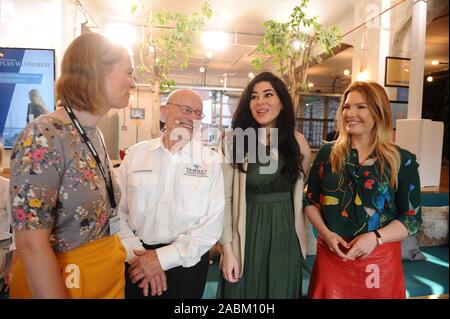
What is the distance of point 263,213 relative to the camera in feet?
4.67

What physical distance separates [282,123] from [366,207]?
55cm

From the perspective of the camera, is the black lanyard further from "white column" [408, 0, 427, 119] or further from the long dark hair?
"white column" [408, 0, 427, 119]

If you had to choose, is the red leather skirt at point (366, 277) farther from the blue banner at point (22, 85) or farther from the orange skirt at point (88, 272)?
the blue banner at point (22, 85)

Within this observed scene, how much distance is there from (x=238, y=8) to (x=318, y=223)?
3588mm

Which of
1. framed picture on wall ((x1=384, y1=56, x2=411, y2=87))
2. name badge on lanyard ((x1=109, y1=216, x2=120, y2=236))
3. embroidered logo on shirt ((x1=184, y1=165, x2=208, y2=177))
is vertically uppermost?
framed picture on wall ((x1=384, y1=56, x2=411, y2=87))

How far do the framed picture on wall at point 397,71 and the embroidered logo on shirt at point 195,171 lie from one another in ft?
10.8

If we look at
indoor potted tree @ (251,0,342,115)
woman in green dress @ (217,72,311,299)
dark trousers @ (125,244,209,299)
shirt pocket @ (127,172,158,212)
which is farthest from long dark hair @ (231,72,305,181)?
indoor potted tree @ (251,0,342,115)

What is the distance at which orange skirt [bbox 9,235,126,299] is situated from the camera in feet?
2.77

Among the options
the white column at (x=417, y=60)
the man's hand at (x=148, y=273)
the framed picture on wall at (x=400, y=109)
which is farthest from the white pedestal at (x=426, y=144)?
the man's hand at (x=148, y=273)

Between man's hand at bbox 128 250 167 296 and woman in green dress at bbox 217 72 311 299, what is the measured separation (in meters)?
0.30

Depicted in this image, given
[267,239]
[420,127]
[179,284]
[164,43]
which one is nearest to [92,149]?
[179,284]

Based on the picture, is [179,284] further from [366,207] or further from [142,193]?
[366,207]
